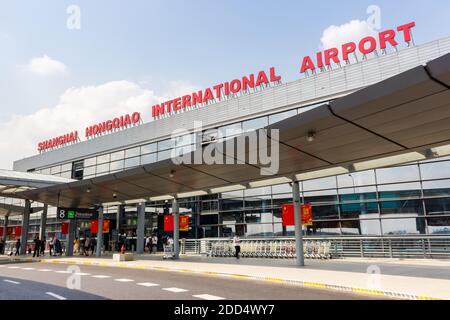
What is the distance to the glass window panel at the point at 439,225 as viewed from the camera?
887 inches

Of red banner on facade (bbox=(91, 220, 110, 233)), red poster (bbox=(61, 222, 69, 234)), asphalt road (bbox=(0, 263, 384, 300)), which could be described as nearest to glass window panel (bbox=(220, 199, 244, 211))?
red banner on facade (bbox=(91, 220, 110, 233))

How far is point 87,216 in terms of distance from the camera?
2950 centimetres

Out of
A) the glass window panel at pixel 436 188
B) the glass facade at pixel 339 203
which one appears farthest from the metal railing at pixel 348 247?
the glass window panel at pixel 436 188

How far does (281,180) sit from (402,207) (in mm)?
9738

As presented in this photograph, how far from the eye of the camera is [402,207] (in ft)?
79.6

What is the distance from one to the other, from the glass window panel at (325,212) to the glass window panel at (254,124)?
737 centimetres

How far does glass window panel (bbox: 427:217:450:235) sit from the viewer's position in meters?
22.5

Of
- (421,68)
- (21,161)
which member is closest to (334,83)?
(421,68)

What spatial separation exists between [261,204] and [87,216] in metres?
13.9

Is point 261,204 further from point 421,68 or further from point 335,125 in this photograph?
point 421,68

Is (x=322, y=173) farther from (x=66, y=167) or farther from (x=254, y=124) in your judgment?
(x=66, y=167)

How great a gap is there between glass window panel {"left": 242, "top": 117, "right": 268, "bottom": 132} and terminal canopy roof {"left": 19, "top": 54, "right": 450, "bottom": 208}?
723cm

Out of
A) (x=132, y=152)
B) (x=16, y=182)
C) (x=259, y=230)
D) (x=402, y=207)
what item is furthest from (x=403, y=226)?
(x=16, y=182)

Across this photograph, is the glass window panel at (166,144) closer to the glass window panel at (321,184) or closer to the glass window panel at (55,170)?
the glass window panel at (321,184)
